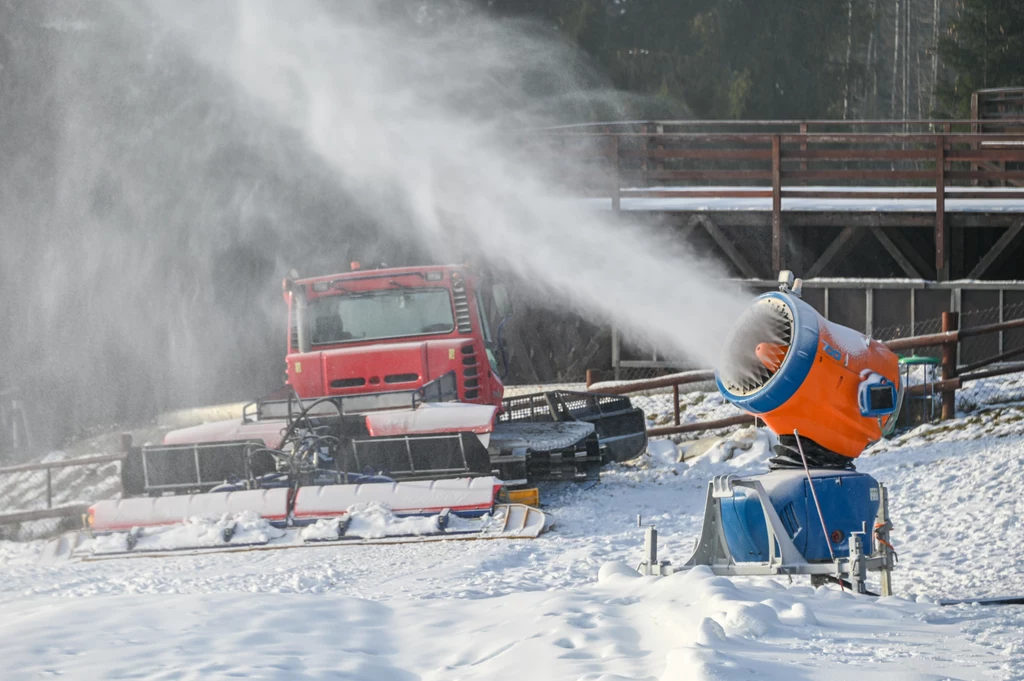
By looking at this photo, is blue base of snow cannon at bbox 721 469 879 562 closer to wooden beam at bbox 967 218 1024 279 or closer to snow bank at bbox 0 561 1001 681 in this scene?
snow bank at bbox 0 561 1001 681

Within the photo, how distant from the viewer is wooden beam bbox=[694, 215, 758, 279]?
62.5ft

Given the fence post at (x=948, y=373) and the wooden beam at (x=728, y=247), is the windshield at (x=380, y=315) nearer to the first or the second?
the fence post at (x=948, y=373)

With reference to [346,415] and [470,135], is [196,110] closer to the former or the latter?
[470,135]

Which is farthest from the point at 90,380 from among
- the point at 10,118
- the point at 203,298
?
the point at 10,118

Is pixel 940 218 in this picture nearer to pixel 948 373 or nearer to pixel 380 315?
pixel 948 373

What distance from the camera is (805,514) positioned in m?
7.08

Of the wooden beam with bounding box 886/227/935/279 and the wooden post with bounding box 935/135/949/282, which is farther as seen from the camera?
the wooden beam with bounding box 886/227/935/279

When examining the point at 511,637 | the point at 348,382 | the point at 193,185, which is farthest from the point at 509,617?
the point at 193,185

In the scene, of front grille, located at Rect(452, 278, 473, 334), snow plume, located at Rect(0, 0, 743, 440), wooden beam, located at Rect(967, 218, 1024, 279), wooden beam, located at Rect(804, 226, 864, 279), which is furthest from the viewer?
snow plume, located at Rect(0, 0, 743, 440)

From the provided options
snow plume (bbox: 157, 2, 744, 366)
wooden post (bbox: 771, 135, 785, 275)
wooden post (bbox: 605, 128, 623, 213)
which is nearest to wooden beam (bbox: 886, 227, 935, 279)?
wooden post (bbox: 771, 135, 785, 275)

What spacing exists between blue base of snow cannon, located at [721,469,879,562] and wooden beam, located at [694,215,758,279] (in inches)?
474

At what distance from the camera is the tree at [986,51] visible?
1155 inches

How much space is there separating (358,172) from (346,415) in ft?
34.5

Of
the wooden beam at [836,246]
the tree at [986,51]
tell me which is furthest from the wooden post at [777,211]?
the tree at [986,51]
